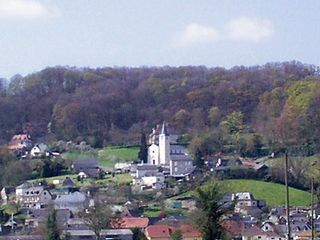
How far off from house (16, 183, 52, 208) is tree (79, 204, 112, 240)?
11.7 m

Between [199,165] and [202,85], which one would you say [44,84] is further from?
[199,165]

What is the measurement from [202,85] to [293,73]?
6.99 metres

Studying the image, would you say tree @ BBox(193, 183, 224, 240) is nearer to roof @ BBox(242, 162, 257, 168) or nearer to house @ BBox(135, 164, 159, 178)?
roof @ BBox(242, 162, 257, 168)

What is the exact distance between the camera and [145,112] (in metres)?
65.6

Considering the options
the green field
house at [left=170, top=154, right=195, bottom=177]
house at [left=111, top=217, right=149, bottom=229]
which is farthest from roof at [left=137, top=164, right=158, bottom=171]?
house at [left=111, top=217, right=149, bottom=229]

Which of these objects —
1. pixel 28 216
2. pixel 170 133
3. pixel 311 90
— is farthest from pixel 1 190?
pixel 311 90

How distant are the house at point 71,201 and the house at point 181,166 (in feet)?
24.9

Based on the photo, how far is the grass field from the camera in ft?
135

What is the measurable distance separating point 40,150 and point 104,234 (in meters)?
24.7

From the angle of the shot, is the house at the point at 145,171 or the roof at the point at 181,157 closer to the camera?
the house at the point at 145,171

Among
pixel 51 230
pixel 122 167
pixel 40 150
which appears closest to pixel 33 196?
pixel 122 167

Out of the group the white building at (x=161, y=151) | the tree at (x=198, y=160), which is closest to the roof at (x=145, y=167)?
the tree at (x=198, y=160)

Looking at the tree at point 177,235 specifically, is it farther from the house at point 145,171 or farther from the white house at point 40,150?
the white house at point 40,150

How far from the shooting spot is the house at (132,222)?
33603mm
